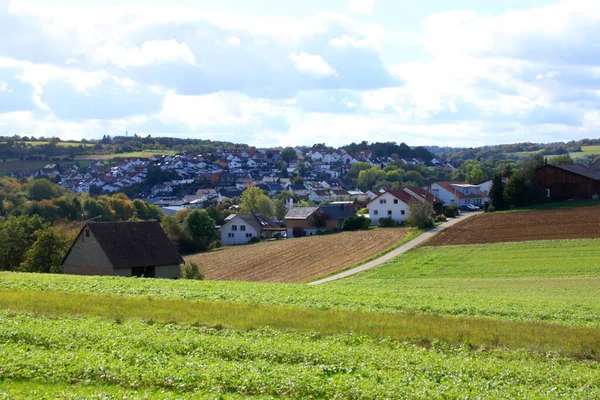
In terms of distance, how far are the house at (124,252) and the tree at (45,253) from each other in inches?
209

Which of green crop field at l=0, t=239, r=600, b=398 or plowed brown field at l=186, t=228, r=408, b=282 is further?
plowed brown field at l=186, t=228, r=408, b=282

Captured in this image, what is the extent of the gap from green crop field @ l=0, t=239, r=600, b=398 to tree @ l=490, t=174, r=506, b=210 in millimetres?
57342

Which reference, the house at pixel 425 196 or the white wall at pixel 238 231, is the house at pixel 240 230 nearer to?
the white wall at pixel 238 231

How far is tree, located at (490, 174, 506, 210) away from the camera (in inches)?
3359

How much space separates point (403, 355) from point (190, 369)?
5287 millimetres

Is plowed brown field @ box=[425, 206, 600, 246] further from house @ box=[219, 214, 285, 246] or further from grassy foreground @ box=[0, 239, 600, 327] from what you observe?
house @ box=[219, 214, 285, 246]

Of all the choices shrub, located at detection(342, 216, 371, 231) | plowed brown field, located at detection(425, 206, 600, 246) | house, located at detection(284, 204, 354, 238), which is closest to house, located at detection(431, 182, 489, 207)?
house, located at detection(284, 204, 354, 238)

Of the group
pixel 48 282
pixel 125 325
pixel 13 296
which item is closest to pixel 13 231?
pixel 48 282

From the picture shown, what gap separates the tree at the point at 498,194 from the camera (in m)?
85.3

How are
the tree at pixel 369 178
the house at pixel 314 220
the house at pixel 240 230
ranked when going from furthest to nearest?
the tree at pixel 369 178 → the house at pixel 314 220 → the house at pixel 240 230

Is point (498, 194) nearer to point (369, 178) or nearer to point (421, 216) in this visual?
point (421, 216)

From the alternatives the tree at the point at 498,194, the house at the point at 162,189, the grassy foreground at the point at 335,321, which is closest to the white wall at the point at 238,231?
the tree at the point at 498,194

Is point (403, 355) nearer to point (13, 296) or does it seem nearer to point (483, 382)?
point (483, 382)

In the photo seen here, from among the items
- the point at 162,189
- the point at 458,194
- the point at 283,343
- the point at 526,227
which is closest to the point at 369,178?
the point at 162,189
